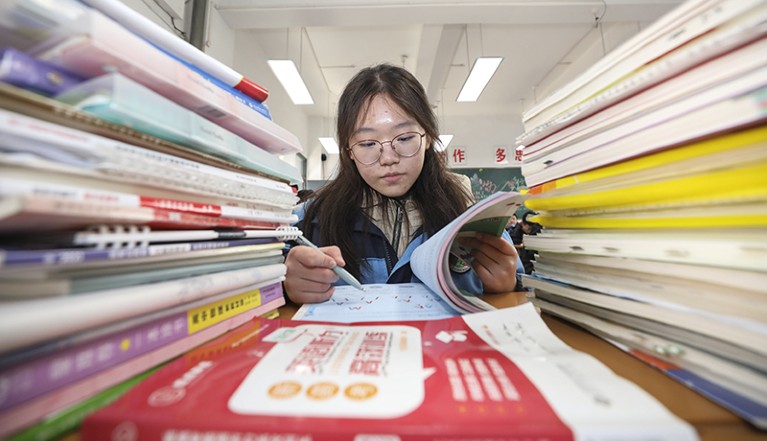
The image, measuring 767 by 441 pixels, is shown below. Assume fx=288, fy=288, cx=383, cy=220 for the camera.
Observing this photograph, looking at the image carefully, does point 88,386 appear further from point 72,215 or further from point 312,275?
point 312,275

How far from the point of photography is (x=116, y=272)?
21 cm

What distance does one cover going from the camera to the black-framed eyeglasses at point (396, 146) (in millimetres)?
851

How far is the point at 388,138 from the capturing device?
2.78ft

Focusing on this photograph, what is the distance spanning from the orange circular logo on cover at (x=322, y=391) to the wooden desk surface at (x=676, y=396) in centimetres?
22

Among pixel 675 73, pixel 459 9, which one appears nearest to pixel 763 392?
pixel 675 73

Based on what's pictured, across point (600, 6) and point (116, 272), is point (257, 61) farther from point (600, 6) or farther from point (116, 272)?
point (116, 272)

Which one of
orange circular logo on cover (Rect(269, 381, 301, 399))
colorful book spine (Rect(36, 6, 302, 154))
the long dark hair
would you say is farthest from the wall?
orange circular logo on cover (Rect(269, 381, 301, 399))

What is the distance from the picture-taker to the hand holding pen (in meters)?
0.50

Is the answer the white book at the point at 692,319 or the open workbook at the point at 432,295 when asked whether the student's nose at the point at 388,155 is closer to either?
the open workbook at the point at 432,295

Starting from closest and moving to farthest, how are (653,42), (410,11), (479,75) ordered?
(653,42) < (410,11) < (479,75)

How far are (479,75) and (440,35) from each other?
1.89 feet

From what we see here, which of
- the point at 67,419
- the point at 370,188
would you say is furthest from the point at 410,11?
the point at 67,419

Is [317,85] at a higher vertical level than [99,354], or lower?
higher

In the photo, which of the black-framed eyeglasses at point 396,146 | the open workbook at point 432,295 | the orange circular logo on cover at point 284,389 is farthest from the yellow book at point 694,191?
the black-framed eyeglasses at point 396,146
